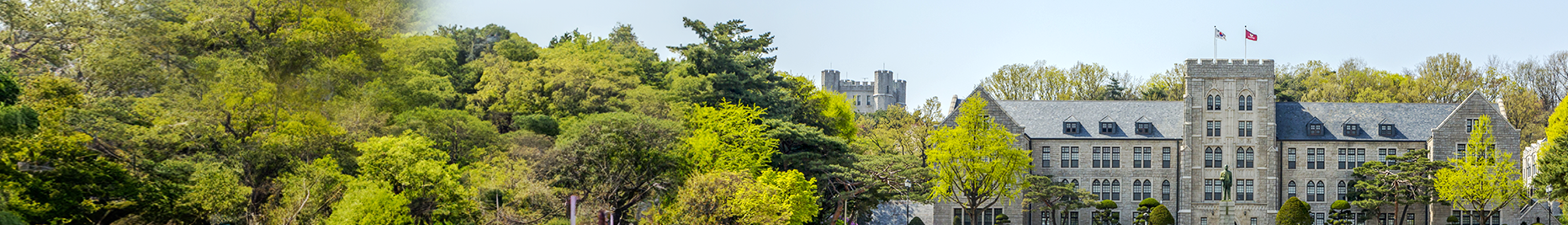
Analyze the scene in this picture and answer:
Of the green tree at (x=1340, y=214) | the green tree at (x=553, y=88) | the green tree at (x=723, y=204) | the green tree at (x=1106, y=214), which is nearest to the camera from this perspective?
the green tree at (x=723, y=204)

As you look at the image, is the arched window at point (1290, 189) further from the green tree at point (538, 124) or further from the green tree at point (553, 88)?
the green tree at point (538, 124)

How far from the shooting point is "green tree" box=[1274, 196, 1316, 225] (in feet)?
240

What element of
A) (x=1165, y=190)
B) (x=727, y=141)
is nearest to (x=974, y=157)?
(x=727, y=141)

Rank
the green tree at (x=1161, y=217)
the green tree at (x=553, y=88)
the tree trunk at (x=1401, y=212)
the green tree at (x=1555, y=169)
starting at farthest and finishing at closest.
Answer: the green tree at (x=1161, y=217), the tree trunk at (x=1401, y=212), the green tree at (x=553, y=88), the green tree at (x=1555, y=169)

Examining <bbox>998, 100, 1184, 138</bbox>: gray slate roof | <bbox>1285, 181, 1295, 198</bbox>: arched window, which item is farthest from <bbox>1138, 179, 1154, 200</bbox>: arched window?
<bbox>1285, 181, 1295, 198</bbox>: arched window

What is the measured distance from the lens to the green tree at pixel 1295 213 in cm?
7325

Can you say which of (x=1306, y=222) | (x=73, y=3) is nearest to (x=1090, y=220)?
(x=1306, y=222)

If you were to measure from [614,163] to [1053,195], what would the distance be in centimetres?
2315

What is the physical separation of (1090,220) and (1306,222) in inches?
363

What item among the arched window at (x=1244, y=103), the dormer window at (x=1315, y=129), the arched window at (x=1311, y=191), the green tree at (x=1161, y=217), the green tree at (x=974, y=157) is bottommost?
the green tree at (x=1161, y=217)

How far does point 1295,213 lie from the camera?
73188mm

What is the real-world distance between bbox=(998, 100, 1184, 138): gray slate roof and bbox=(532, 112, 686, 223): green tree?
72.0 feet

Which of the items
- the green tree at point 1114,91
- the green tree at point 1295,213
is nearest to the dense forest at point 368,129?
the green tree at point 1295,213

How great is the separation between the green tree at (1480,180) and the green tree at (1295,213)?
5468 mm
